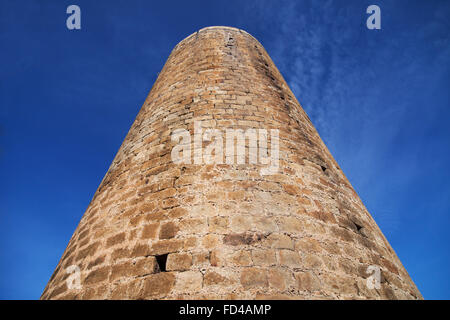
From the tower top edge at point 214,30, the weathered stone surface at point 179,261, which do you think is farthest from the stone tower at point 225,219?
the tower top edge at point 214,30

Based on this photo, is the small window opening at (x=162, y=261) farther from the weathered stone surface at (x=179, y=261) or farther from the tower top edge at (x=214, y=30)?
the tower top edge at (x=214, y=30)

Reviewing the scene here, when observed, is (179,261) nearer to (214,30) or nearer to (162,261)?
(162,261)

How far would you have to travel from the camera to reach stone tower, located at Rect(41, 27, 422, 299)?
2.15m

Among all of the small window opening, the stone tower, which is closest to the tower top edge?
the stone tower

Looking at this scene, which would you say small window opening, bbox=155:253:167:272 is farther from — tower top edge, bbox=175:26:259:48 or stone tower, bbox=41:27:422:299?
tower top edge, bbox=175:26:259:48

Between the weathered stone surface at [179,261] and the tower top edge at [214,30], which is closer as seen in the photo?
the weathered stone surface at [179,261]

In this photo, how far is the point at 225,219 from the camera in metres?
2.44

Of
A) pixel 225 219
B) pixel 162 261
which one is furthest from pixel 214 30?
pixel 162 261

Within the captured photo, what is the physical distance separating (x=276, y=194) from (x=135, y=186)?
1623 millimetres

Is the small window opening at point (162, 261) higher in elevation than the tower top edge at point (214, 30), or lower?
lower

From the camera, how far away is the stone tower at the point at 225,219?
2150 mm

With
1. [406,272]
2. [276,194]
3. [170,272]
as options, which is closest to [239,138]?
[276,194]
